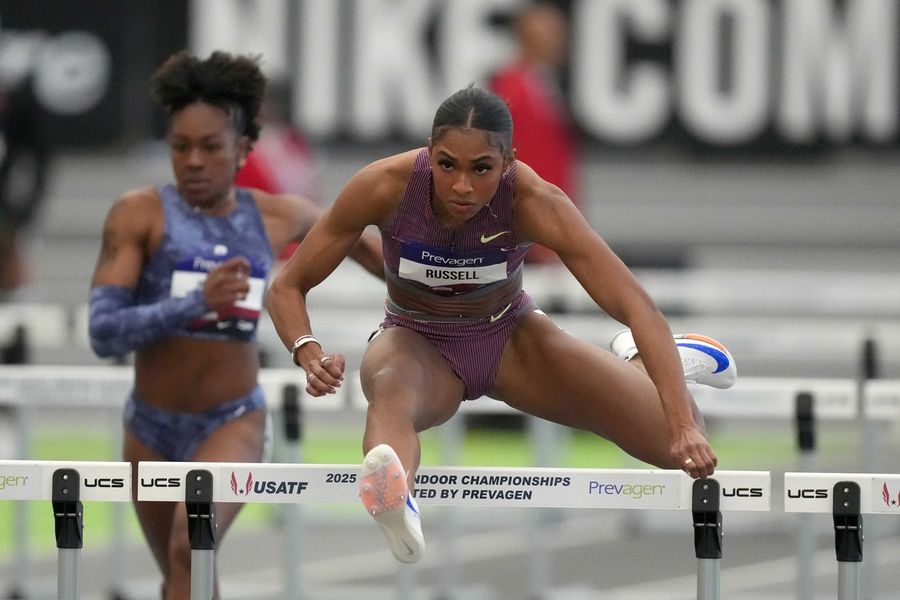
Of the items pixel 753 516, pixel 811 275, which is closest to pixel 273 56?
pixel 811 275

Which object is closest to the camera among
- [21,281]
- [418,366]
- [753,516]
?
[418,366]

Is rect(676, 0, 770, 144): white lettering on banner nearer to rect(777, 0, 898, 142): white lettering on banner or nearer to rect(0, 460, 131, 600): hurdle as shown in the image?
rect(777, 0, 898, 142): white lettering on banner

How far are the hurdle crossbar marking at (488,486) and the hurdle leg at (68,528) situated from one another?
0.19 meters

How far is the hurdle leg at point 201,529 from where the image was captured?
15.7 feet

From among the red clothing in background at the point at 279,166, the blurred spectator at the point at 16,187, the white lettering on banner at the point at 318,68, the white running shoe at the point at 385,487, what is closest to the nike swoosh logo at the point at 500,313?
the white running shoe at the point at 385,487

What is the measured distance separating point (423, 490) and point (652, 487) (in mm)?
633

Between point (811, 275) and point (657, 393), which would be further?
point (811, 275)

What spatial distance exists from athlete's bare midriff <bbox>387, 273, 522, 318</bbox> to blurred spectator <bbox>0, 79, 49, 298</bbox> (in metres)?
7.72

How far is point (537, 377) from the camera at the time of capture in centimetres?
544

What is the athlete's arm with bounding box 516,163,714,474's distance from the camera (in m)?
4.99

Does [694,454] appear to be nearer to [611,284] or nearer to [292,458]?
[611,284]

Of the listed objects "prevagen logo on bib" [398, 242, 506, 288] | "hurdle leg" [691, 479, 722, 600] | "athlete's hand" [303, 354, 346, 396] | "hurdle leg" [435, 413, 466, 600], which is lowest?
"hurdle leg" [435, 413, 466, 600]

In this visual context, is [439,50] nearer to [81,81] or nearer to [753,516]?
[81,81]

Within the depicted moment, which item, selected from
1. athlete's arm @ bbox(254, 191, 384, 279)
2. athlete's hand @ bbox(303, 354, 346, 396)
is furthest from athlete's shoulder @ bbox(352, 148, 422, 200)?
athlete's arm @ bbox(254, 191, 384, 279)
